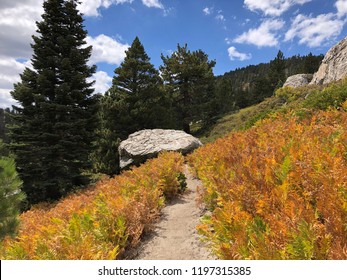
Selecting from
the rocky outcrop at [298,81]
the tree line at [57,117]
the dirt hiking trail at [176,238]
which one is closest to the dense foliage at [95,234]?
the dirt hiking trail at [176,238]

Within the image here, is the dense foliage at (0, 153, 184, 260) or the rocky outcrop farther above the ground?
the rocky outcrop

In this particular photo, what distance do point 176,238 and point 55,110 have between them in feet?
45.8

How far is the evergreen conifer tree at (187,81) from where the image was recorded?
34.9 m

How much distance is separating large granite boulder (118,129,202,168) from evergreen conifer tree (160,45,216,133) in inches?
556

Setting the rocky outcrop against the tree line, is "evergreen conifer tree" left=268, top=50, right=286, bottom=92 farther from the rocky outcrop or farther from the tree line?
the tree line

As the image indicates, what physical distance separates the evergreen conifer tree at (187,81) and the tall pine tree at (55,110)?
54.4ft

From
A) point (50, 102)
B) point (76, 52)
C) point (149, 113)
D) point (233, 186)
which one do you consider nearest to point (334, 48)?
point (149, 113)

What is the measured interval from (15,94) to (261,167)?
16371mm

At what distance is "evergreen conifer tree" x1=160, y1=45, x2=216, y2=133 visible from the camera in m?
34.9

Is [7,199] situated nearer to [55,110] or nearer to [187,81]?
[55,110]

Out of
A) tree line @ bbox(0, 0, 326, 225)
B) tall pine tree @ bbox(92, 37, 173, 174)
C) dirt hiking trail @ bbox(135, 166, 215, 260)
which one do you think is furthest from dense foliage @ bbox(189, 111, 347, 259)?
tall pine tree @ bbox(92, 37, 173, 174)

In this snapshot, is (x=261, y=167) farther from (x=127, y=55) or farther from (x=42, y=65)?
(x=127, y=55)

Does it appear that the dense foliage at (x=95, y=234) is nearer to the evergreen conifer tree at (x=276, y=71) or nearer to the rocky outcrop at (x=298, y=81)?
the rocky outcrop at (x=298, y=81)
